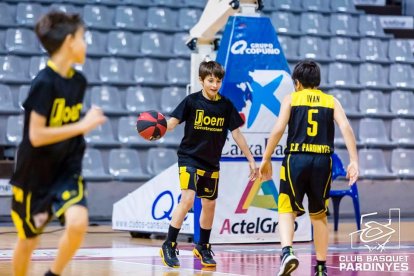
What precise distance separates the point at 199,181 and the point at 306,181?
1.69 meters

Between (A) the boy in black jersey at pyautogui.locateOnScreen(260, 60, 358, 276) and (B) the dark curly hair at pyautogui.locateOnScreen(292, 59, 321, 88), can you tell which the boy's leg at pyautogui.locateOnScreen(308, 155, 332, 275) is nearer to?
(A) the boy in black jersey at pyautogui.locateOnScreen(260, 60, 358, 276)

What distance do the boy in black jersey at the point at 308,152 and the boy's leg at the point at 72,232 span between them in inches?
100

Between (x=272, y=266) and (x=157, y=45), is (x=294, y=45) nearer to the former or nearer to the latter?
(x=157, y=45)

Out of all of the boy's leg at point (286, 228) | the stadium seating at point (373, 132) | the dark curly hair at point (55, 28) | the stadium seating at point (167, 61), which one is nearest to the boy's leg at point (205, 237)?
the boy's leg at point (286, 228)

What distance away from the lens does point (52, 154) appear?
20.7 feet

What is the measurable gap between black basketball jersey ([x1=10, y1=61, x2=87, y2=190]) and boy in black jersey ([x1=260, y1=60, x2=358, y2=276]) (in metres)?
2.47

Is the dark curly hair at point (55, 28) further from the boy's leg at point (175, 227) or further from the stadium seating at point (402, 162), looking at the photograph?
the stadium seating at point (402, 162)

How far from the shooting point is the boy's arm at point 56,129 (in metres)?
5.88

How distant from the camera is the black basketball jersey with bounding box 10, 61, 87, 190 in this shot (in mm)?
6234

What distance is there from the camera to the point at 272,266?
31.2ft

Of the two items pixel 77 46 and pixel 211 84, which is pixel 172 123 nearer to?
pixel 211 84

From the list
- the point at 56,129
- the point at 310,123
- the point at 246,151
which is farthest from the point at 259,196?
the point at 56,129

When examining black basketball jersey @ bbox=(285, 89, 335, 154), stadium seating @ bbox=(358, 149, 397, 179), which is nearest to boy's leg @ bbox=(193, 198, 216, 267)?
black basketball jersey @ bbox=(285, 89, 335, 154)

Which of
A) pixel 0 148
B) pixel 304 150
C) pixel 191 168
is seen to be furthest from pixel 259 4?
pixel 0 148
